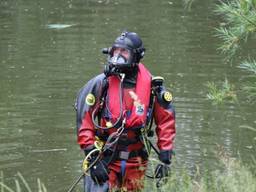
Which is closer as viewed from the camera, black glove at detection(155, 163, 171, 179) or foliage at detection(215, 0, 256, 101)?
foliage at detection(215, 0, 256, 101)

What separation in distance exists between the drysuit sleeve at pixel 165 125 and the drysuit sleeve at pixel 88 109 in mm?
451

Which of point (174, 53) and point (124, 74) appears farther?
point (174, 53)

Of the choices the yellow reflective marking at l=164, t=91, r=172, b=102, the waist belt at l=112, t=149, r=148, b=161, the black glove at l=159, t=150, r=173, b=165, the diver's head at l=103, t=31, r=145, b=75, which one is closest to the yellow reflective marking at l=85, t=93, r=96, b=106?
the diver's head at l=103, t=31, r=145, b=75

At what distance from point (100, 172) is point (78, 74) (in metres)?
6.78

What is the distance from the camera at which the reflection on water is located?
26.6 ft

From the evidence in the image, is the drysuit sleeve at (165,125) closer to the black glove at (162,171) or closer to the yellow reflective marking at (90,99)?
the black glove at (162,171)

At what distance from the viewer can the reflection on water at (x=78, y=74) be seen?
26.6 ft

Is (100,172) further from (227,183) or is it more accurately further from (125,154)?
(227,183)

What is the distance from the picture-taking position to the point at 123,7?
1983cm

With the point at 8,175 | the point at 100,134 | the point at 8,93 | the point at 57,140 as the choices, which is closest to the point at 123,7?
the point at 8,93

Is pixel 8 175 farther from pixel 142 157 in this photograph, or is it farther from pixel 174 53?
pixel 174 53

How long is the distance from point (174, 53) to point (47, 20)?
574 centimetres

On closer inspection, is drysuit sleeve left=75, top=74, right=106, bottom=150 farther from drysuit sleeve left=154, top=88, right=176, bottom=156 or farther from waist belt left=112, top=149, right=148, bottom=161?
drysuit sleeve left=154, top=88, right=176, bottom=156

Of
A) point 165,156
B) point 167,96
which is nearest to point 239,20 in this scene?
point 167,96
